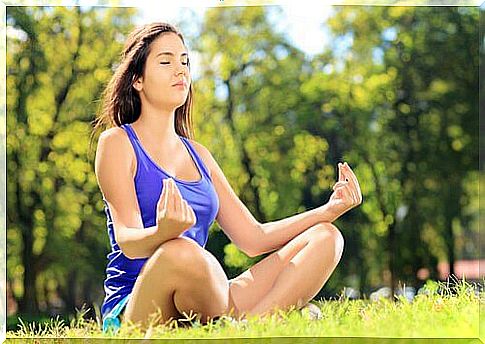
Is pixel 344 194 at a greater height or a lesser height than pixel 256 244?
greater

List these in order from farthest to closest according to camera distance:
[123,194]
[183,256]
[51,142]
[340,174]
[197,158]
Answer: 1. [51,142]
2. [340,174]
3. [197,158]
4. [123,194]
5. [183,256]

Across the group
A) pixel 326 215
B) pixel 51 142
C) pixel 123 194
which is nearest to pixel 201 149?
pixel 123 194

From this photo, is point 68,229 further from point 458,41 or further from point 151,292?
point 458,41

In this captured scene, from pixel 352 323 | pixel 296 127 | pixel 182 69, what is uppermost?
pixel 182 69

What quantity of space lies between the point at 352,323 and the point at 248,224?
784mm

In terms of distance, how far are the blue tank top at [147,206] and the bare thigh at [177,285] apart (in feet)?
0.44

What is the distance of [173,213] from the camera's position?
4352 millimetres

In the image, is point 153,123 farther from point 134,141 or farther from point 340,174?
point 340,174

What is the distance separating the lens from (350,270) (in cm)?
500

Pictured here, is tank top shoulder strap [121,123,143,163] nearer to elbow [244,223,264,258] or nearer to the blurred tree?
the blurred tree

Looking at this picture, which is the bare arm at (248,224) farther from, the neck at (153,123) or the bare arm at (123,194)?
the bare arm at (123,194)

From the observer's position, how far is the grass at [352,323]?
4.65 meters

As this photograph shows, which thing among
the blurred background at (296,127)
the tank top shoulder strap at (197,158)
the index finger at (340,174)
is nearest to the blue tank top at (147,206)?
the tank top shoulder strap at (197,158)

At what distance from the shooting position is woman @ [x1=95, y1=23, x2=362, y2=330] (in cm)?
449
